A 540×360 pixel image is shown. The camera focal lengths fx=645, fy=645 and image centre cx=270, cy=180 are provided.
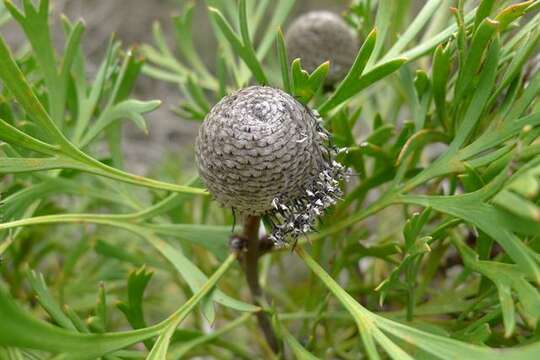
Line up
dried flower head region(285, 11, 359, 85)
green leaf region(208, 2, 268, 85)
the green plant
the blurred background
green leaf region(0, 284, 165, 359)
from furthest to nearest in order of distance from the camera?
the blurred background < dried flower head region(285, 11, 359, 85) < green leaf region(208, 2, 268, 85) < the green plant < green leaf region(0, 284, 165, 359)

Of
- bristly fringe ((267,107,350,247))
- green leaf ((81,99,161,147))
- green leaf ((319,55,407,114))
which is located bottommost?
bristly fringe ((267,107,350,247))

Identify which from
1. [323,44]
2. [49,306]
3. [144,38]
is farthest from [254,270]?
[144,38]

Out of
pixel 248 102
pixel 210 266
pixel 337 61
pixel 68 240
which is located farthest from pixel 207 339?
pixel 68 240

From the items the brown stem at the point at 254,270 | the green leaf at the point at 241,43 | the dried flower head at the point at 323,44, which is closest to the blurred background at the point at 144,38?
the dried flower head at the point at 323,44

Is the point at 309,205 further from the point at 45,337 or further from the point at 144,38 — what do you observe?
the point at 144,38

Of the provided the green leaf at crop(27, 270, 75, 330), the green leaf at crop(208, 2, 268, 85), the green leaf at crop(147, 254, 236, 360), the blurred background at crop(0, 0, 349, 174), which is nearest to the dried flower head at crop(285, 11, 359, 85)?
the green leaf at crop(208, 2, 268, 85)

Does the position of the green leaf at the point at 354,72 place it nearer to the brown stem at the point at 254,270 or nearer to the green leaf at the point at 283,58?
the green leaf at the point at 283,58

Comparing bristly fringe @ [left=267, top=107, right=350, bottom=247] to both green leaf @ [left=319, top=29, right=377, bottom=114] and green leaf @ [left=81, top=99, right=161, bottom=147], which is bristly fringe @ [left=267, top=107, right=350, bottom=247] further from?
green leaf @ [left=81, top=99, right=161, bottom=147]
